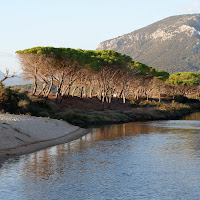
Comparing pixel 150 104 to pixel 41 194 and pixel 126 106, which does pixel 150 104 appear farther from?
pixel 41 194

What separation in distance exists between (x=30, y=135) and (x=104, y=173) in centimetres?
1320

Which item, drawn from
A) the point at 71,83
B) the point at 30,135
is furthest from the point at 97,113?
the point at 30,135

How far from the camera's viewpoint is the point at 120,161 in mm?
21812

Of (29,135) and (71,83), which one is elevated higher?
(71,83)

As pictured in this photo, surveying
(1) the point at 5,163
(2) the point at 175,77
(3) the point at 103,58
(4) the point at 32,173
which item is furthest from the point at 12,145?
(2) the point at 175,77

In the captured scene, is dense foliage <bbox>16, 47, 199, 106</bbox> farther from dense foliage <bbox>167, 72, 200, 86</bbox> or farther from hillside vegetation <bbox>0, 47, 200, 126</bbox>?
dense foliage <bbox>167, 72, 200, 86</bbox>

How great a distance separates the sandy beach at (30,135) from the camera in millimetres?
24656

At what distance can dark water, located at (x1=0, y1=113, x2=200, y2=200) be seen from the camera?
14.6 meters

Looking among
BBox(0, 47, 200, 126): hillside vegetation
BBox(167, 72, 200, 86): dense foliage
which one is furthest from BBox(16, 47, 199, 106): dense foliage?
BBox(167, 72, 200, 86): dense foliage

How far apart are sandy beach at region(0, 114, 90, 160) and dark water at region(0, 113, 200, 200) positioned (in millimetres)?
1420

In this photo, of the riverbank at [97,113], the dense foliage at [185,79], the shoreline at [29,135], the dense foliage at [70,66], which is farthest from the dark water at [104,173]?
the dense foliage at [185,79]

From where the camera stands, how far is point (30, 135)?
29781 mm

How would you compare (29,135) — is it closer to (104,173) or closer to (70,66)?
(104,173)

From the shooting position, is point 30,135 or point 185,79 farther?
point 185,79
